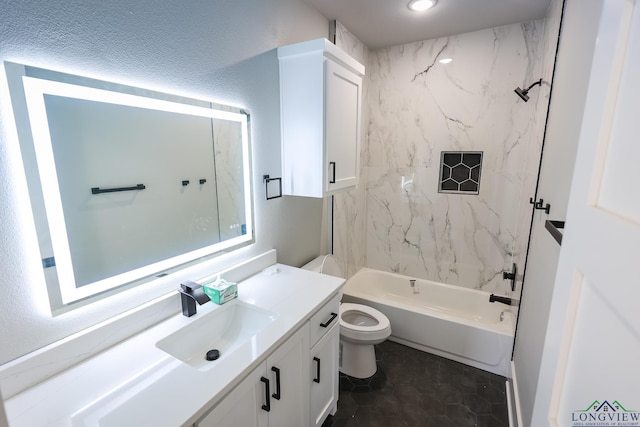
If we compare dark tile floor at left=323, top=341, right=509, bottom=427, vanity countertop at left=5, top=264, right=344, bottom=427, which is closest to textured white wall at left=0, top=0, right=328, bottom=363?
vanity countertop at left=5, top=264, right=344, bottom=427

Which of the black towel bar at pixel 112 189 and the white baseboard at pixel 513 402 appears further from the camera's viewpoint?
the white baseboard at pixel 513 402

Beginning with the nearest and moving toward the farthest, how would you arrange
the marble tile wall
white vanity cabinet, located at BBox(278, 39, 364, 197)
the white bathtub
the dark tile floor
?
white vanity cabinet, located at BBox(278, 39, 364, 197), the dark tile floor, the white bathtub, the marble tile wall

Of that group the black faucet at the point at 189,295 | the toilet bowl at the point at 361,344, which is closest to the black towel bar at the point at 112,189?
the black faucet at the point at 189,295

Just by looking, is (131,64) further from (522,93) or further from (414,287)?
(414,287)

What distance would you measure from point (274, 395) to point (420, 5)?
240 centimetres

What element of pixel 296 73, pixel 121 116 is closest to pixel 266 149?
pixel 296 73

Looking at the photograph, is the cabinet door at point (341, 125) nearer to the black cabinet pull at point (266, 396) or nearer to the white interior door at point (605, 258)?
the black cabinet pull at point (266, 396)

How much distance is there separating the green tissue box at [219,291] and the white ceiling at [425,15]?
6.09 feet

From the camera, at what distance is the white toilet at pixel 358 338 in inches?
78.2

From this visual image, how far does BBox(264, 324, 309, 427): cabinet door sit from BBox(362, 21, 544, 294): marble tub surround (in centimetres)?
184

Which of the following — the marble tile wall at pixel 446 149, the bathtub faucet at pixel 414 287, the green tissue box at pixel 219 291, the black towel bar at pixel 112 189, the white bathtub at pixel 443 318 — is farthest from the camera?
the bathtub faucet at pixel 414 287

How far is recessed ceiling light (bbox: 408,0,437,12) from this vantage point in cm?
187

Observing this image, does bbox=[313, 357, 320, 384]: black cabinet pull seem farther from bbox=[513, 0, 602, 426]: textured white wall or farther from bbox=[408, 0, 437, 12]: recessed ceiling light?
bbox=[408, 0, 437, 12]: recessed ceiling light

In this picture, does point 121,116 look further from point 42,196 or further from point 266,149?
point 266,149
